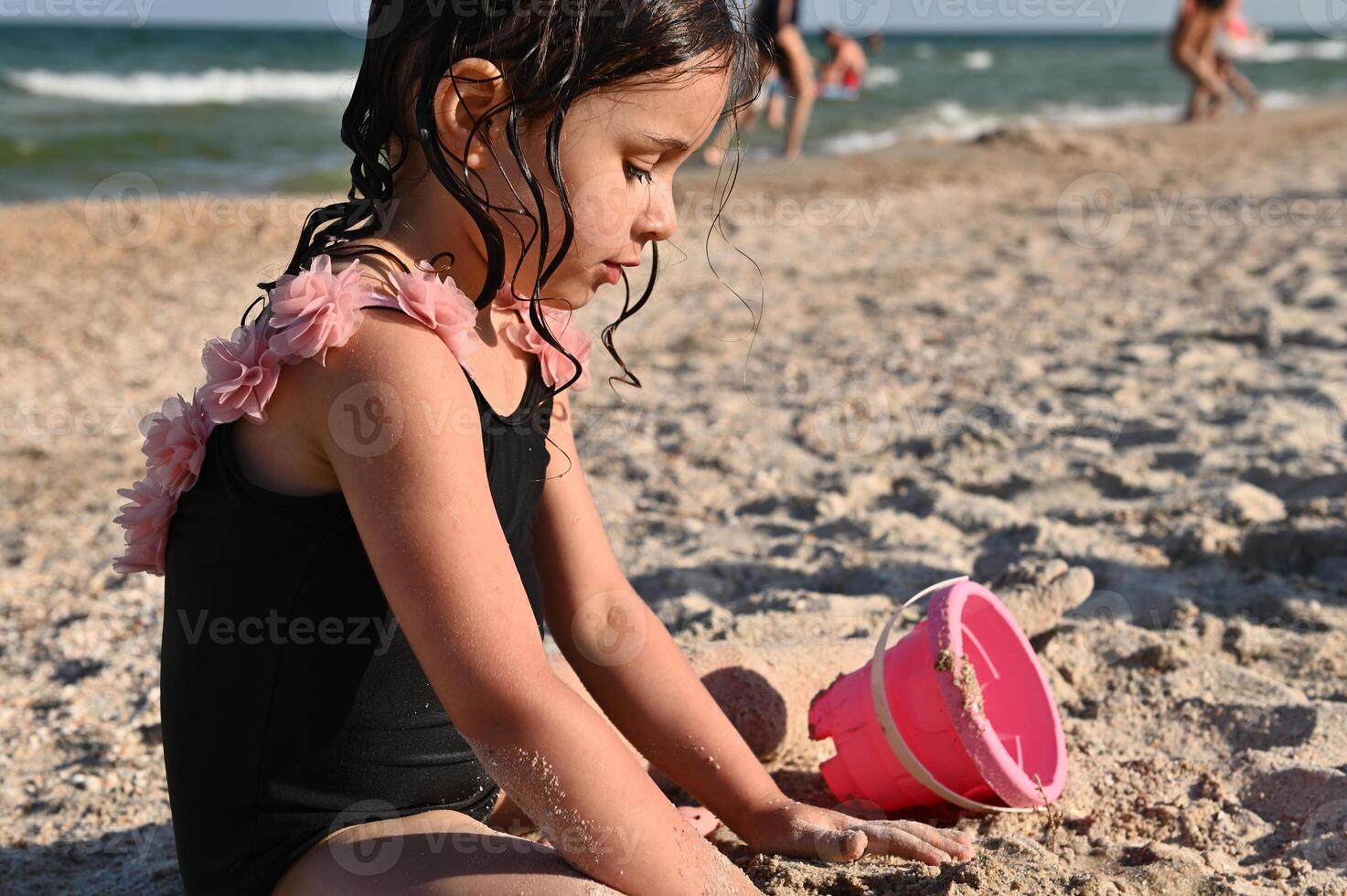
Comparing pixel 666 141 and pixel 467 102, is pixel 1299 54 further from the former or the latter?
pixel 467 102

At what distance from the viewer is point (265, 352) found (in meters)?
1.30

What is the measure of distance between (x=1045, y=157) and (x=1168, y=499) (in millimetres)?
7111

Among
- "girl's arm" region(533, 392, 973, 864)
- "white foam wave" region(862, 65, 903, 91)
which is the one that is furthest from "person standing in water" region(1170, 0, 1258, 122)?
"girl's arm" region(533, 392, 973, 864)

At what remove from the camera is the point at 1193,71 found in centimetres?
1199

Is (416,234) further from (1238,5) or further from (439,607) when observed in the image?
(1238,5)

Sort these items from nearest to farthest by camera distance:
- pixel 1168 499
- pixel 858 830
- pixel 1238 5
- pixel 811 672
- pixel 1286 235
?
pixel 858 830 → pixel 811 672 → pixel 1168 499 → pixel 1286 235 → pixel 1238 5

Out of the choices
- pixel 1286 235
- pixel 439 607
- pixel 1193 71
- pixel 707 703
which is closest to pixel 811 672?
pixel 707 703

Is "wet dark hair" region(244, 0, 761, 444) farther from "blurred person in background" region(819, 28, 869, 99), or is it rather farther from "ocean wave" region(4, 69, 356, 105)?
"ocean wave" region(4, 69, 356, 105)

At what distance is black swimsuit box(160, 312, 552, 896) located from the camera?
4.54ft

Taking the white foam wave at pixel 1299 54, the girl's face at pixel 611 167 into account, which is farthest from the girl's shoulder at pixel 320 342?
the white foam wave at pixel 1299 54

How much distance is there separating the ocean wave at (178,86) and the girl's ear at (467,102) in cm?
1494

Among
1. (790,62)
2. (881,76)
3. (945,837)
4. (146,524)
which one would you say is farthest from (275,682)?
(881,76)

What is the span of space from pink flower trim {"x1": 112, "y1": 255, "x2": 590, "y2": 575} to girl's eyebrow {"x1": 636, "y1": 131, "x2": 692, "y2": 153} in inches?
9.6

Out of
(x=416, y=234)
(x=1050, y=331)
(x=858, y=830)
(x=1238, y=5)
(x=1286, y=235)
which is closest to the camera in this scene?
(x=416, y=234)
